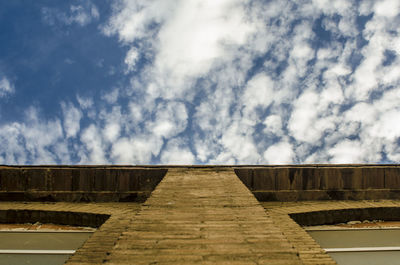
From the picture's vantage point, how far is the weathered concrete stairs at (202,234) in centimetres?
202

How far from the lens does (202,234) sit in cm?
242

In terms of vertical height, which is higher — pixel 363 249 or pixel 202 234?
pixel 202 234

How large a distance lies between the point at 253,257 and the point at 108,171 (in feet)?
16.5

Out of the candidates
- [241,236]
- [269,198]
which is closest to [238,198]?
[241,236]

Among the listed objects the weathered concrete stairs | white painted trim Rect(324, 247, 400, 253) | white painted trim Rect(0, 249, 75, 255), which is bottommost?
white painted trim Rect(0, 249, 75, 255)

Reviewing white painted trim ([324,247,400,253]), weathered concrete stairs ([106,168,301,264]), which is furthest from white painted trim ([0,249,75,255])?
white painted trim ([324,247,400,253])

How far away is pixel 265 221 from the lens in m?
2.76

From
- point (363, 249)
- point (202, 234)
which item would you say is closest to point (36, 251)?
point (202, 234)

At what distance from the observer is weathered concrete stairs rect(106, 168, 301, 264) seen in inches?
79.4

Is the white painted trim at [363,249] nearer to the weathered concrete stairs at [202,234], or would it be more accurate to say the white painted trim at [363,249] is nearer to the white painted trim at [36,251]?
the weathered concrete stairs at [202,234]

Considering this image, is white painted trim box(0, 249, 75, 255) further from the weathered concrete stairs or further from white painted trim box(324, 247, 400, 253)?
white painted trim box(324, 247, 400, 253)

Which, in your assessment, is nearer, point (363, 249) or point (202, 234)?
point (202, 234)

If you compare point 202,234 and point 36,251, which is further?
point 36,251

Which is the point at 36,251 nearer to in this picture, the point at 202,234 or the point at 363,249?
the point at 202,234
